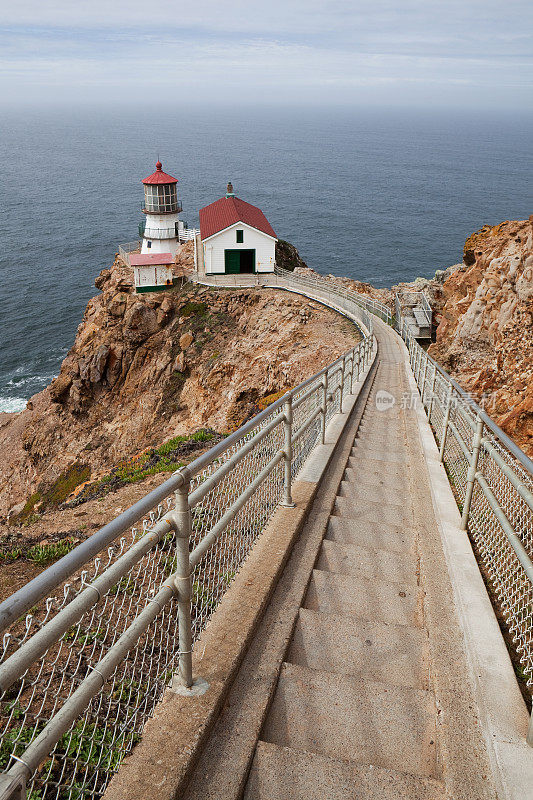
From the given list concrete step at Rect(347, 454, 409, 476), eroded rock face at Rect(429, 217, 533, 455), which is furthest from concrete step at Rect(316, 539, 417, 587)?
eroded rock face at Rect(429, 217, 533, 455)

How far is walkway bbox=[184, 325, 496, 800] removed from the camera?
2799 millimetres

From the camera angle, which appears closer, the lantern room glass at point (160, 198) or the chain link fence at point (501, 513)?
the chain link fence at point (501, 513)

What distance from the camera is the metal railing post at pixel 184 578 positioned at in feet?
9.23

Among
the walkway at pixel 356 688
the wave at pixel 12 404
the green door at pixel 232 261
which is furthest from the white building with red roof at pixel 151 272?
the walkway at pixel 356 688

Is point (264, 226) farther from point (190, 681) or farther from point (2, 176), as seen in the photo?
point (2, 176)

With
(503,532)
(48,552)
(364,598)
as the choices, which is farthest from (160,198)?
(503,532)

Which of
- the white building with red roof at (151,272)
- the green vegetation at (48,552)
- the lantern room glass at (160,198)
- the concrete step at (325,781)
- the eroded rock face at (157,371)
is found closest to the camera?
the concrete step at (325,781)

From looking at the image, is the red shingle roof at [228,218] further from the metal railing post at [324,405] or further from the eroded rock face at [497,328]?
the metal railing post at [324,405]

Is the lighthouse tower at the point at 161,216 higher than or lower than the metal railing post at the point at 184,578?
higher

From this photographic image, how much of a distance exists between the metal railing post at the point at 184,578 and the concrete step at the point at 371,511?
3.05 m

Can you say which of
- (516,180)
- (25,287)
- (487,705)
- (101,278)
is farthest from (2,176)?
(487,705)

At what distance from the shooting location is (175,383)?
27.1 meters

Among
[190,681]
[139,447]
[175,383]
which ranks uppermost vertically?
[190,681]

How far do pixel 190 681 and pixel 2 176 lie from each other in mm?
138533
